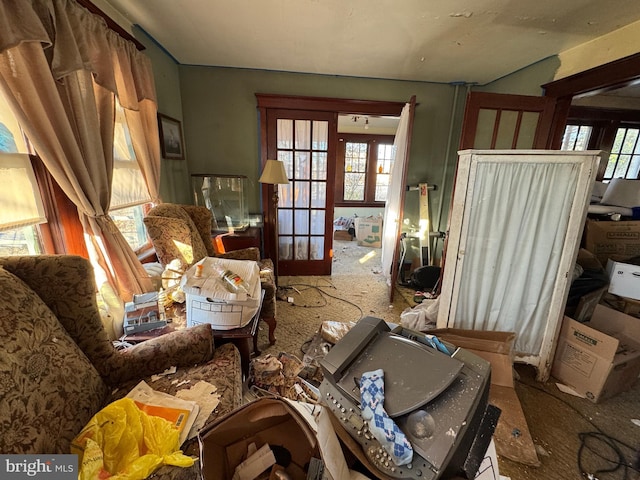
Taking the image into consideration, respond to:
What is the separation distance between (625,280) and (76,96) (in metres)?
3.65

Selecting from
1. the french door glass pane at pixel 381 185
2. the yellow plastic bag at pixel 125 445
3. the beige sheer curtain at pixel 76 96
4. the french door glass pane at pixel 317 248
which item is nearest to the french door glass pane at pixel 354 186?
the french door glass pane at pixel 381 185

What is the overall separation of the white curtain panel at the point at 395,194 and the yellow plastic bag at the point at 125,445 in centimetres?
231

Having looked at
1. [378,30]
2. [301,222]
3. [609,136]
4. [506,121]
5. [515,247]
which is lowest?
[301,222]

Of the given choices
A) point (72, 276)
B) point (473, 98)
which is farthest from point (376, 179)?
point (72, 276)

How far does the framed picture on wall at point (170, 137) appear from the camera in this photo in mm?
2361

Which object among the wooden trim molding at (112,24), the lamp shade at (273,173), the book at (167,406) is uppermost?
the wooden trim molding at (112,24)

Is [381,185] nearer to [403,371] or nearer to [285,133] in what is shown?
[285,133]

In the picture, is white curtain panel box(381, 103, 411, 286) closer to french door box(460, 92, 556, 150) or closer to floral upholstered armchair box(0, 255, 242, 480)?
french door box(460, 92, 556, 150)

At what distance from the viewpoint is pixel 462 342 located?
5.26 ft

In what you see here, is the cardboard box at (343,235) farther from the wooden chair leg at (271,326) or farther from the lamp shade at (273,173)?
the wooden chair leg at (271,326)

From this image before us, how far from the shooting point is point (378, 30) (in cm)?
189

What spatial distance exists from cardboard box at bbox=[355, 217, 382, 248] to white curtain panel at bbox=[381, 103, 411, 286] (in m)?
1.62

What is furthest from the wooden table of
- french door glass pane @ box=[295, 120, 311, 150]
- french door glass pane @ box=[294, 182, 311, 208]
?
french door glass pane @ box=[295, 120, 311, 150]

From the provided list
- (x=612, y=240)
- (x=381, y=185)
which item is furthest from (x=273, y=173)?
(x=381, y=185)
